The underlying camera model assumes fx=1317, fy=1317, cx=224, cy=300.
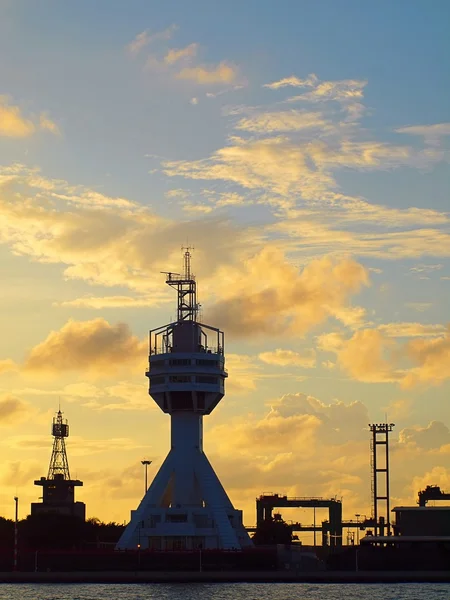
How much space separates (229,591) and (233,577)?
76.6 feet

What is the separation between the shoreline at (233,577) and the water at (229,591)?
3.46 m

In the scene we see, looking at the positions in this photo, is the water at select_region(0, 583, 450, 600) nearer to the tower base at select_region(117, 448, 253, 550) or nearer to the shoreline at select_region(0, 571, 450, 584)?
the shoreline at select_region(0, 571, 450, 584)

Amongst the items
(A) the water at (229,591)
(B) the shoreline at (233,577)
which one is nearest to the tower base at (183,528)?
(B) the shoreline at (233,577)

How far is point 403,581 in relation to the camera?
17400 centimetres

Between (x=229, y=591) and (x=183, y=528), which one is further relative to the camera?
(x=183, y=528)

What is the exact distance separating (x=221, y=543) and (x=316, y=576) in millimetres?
24128

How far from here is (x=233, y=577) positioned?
178625 mm

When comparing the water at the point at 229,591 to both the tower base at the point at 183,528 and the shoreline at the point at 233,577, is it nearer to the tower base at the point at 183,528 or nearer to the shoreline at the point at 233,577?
the shoreline at the point at 233,577

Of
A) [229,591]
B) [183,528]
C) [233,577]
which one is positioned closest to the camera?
[229,591]

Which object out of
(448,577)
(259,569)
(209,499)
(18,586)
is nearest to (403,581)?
→ (448,577)

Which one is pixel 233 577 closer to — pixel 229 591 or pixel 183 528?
pixel 183 528

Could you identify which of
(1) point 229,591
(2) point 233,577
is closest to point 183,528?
(2) point 233,577

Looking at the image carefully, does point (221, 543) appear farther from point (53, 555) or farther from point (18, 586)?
point (18, 586)

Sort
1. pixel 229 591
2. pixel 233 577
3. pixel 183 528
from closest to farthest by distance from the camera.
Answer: pixel 229 591, pixel 233 577, pixel 183 528
